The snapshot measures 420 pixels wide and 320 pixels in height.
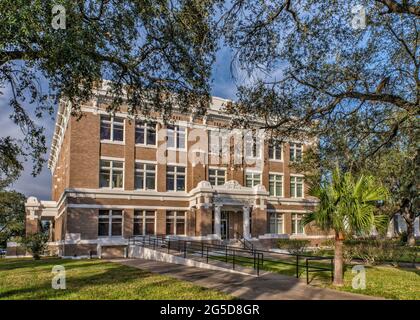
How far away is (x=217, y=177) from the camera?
36094mm

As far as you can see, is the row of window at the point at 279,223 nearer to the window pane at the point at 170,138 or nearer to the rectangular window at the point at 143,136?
the window pane at the point at 170,138

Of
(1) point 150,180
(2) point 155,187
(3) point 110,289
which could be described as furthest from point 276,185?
(3) point 110,289

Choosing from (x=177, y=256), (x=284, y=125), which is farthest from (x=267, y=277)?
(x=177, y=256)

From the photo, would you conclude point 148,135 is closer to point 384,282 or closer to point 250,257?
point 250,257

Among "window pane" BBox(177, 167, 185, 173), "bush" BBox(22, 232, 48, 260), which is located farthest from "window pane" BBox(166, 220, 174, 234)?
"bush" BBox(22, 232, 48, 260)

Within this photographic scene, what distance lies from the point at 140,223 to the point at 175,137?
816 cm

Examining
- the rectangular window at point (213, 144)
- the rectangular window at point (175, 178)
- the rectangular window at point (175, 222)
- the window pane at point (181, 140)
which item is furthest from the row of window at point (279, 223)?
the window pane at point (181, 140)

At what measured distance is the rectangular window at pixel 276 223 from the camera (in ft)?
126

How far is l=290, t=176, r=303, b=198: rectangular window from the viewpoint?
135 feet

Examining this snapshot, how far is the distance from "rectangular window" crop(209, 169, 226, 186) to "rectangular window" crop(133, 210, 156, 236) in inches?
258

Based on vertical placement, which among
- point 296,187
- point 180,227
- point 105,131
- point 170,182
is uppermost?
point 105,131

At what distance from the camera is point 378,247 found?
67.2 ft
